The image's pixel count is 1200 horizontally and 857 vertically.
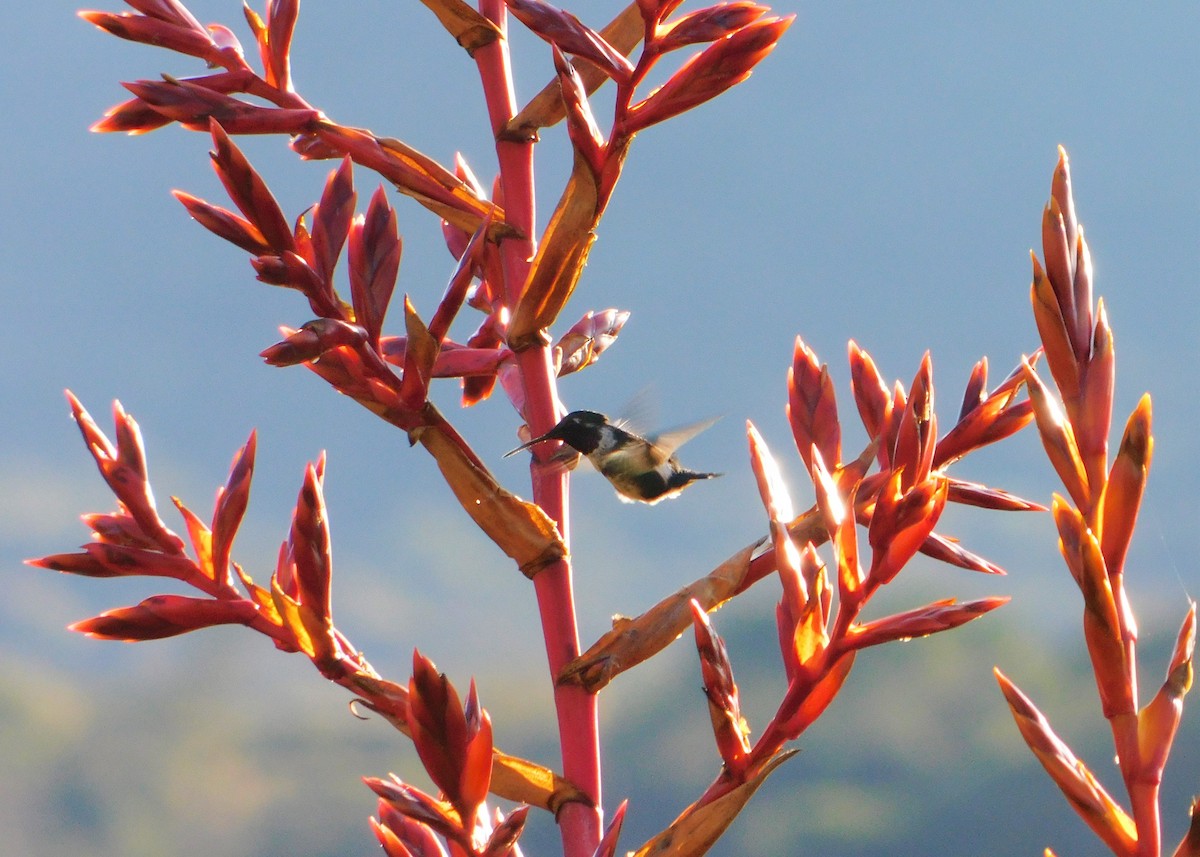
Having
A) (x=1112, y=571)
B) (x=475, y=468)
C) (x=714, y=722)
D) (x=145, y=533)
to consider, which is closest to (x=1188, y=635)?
(x=1112, y=571)

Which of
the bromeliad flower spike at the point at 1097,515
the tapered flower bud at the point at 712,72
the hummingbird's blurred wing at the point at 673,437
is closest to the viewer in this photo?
the bromeliad flower spike at the point at 1097,515

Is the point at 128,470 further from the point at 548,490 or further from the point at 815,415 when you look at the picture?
the point at 815,415

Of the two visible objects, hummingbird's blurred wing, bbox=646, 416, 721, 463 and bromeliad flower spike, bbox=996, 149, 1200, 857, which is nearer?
bromeliad flower spike, bbox=996, 149, 1200, 857

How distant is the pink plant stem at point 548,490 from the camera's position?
1.57ft

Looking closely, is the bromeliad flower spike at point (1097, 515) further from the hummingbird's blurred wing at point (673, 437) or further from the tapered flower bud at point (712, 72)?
the hummingbird's blurred wing at point (673, 437)

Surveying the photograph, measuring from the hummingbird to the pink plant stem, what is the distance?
0.05ft

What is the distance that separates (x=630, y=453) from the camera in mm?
619

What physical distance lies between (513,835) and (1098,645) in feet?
0.62

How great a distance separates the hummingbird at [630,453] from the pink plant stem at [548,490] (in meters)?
0.02

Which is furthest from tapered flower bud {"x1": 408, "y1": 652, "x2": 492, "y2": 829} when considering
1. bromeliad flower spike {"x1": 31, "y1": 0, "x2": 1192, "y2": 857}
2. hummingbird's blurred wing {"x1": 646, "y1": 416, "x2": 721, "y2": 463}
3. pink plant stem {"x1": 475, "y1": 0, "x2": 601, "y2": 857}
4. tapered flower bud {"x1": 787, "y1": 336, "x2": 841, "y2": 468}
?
hummingbird's blurred wing {"x1": 646, "y1": 416, "x2": 721, "y2": 463}

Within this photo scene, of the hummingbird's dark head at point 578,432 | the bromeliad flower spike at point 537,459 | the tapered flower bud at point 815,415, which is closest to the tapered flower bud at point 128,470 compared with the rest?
the bromeliad flower spike at point 537,459

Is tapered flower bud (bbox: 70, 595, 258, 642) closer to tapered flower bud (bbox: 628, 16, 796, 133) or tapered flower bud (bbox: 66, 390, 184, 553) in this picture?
tapered flower bud (bbox: 66, 390, 184, 553)

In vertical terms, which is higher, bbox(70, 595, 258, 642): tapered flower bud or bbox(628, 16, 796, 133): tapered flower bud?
bbox(628, 16, 796, 133): tapered flower bud

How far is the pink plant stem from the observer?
48 centimetres
